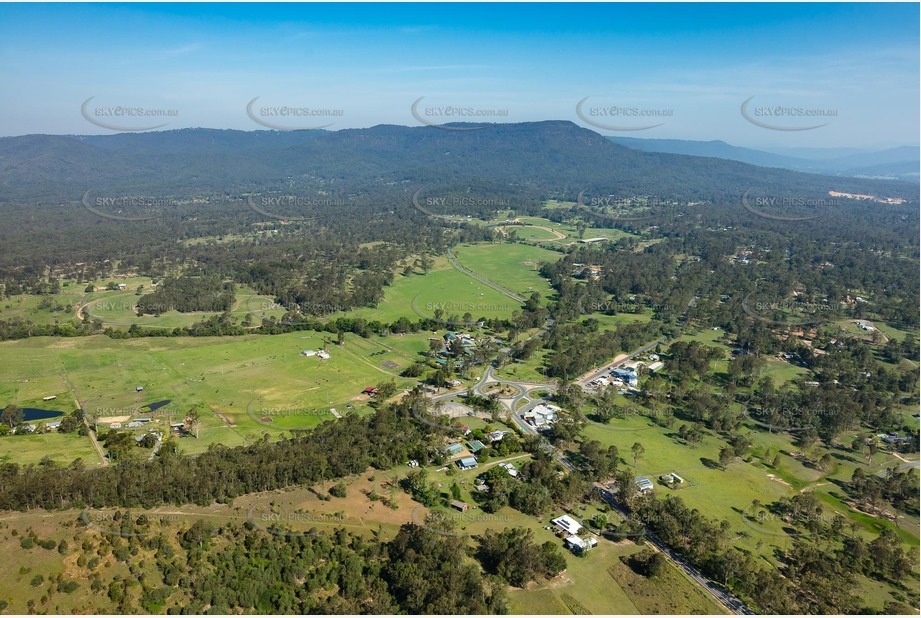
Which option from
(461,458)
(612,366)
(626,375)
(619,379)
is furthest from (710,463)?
(612,366)

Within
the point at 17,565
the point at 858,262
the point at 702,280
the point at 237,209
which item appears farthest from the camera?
the point at 237,209

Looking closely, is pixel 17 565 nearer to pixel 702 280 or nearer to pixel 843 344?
pixel 843 344

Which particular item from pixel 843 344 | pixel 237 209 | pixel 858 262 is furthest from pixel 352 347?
pixel 237 209

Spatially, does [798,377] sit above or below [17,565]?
below

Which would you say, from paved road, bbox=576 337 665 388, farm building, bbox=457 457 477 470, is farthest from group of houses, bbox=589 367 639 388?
farm building, bbox=457 457 477 470

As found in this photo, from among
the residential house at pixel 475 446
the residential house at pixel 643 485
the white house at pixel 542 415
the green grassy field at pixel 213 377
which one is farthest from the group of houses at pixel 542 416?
the green grassy field at pixel 213 377

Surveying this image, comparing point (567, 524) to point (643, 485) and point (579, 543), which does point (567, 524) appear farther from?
point (643, 485)
